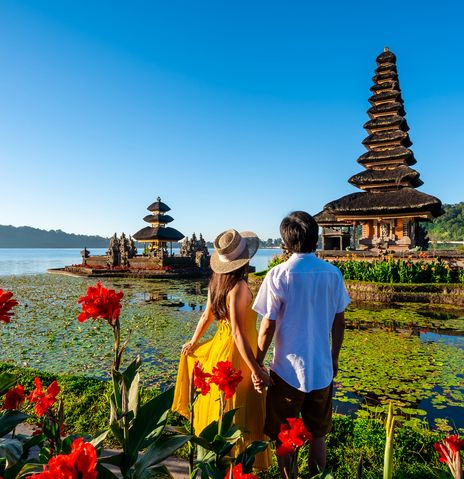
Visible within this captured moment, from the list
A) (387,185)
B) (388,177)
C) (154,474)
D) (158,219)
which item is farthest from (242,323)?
(158,219)

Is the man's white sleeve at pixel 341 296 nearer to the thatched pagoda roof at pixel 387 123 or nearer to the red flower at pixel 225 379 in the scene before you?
the red flower at pixel 225 379

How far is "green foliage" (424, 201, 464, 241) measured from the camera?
6810 cm

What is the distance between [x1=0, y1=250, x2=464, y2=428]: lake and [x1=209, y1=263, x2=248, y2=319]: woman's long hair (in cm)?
266

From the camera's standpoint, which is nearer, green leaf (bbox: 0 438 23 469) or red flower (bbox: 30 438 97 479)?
red flower (bbox: 30 438 97 479)

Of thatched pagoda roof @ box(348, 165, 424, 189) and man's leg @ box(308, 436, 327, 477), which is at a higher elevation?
thatched pagoda roof @ box(348, 165, 424, 189)

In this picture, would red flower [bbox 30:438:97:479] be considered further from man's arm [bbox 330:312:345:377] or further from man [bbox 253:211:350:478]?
man's arm [bbox 330:312:345:377]

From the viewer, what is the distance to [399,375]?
563cm

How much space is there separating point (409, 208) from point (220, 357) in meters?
20.8

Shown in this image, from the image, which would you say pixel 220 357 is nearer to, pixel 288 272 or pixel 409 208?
pixel 288 272

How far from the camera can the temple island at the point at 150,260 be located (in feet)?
89.4

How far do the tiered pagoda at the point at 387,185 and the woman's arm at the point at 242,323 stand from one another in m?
20.3

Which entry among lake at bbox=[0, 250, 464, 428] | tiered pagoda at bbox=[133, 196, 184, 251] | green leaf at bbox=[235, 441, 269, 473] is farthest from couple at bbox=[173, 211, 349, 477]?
tiered pagoda at bbox=[133, 196, 184, 251]

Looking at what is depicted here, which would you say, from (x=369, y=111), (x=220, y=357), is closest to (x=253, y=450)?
(x=220, y=357)

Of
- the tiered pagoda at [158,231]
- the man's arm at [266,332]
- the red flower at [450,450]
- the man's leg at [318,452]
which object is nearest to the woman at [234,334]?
the man's arm at [266,332]
